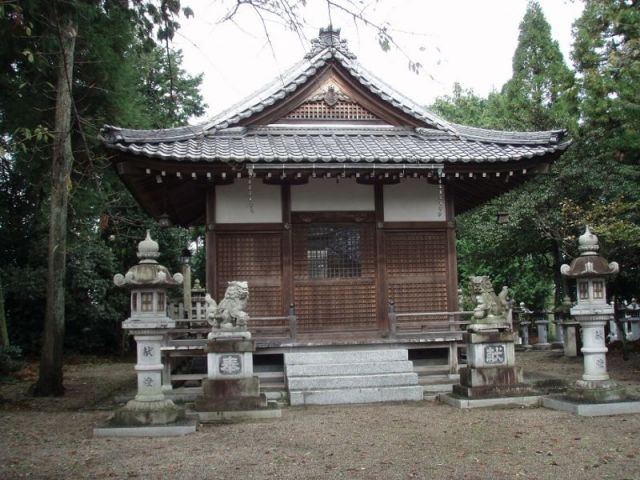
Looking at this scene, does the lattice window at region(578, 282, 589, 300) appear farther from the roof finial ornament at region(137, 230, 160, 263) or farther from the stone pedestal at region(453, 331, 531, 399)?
the roof finial ornament at region(137, 230, 160, 263)

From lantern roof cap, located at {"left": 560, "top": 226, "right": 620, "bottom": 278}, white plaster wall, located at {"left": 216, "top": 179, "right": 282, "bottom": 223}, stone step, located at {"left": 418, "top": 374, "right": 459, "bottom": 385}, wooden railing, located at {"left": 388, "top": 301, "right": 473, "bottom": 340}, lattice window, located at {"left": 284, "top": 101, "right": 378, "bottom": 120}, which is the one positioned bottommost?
stone step, located at {"left": 418, "top": 374, "right": 459, "bottom": 385}

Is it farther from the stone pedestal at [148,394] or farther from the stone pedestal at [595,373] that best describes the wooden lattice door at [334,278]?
the stone pedestal at [595,373]

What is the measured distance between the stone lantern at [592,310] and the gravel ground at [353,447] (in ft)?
2.27

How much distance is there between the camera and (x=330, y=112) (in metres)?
13.8

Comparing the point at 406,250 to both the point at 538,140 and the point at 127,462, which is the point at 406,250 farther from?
the point at 127,462

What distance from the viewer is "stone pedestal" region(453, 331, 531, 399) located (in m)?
9.98

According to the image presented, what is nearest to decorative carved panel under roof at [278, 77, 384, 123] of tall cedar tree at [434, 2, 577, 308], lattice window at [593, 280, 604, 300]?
lattice window at [593, 280, 604, 300]

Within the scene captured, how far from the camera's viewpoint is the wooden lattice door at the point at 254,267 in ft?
40.4

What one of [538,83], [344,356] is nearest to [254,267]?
[344,356]

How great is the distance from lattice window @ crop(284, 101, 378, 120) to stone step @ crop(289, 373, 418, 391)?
19.0 feet

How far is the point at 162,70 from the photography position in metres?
25.7

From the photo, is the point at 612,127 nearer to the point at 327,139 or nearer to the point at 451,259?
the point at 451,259

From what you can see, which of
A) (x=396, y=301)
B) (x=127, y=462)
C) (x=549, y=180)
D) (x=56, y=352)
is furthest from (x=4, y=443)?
(x=549, y=180)

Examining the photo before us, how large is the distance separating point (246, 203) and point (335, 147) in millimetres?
2107
